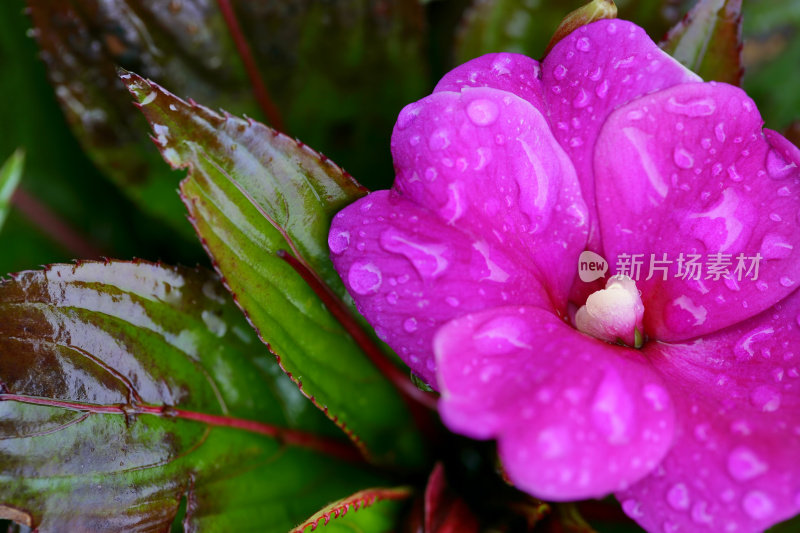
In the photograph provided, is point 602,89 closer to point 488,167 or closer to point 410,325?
point 488,167

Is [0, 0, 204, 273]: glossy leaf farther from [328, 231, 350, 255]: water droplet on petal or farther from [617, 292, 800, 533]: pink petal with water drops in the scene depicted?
[617, 292, 800, 533]: pink petal with water drops

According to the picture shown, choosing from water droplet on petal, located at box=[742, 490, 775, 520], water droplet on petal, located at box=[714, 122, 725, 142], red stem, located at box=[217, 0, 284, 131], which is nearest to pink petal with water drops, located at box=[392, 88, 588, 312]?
water droplet on petal, located at box=[714, 122, 725, 142]

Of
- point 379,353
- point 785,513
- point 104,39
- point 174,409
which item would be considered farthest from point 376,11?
point 785,513

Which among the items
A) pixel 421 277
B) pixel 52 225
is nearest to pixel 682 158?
pixel 421 277

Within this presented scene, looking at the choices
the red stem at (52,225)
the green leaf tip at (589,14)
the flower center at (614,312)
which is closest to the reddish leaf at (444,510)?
the flower center at (614,312)

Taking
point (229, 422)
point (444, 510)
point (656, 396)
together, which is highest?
point (656, 396)

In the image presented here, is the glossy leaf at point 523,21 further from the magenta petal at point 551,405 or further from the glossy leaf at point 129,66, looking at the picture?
the magenta petal at point 551,405

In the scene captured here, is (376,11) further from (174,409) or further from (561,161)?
(174,409)
